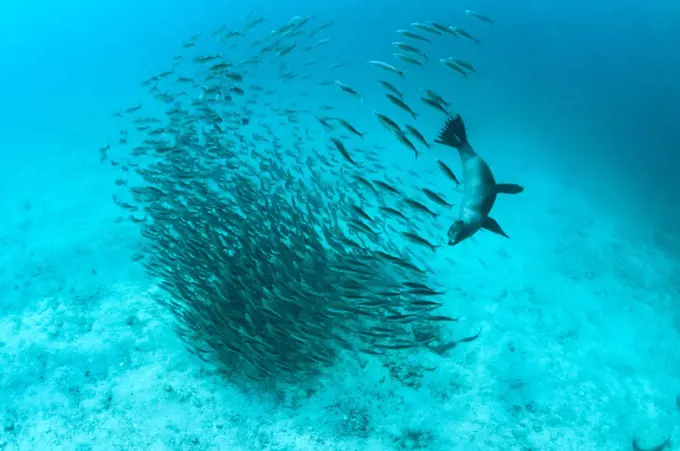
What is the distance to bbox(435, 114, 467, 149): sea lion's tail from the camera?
3.35 meters

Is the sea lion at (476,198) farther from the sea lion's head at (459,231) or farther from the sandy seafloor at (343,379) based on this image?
the sandy seafloor at (343,379)

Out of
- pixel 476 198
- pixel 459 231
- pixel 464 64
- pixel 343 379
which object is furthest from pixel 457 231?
pixel 464 64

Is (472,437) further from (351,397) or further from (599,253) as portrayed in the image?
(599,253)

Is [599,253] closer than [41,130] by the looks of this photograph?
Yes

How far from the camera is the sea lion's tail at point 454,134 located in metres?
3.35

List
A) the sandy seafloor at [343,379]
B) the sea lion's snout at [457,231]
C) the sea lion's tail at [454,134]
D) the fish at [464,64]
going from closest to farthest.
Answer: the sea lion's snout at [457,231]
the sea lion's tail at [454,134]
the sandy seafloor at [343,379]
the fish at [464,64]

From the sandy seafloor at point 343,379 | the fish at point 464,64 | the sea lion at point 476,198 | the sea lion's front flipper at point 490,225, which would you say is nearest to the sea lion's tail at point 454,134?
the sea lion at point 476,198

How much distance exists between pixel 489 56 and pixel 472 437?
57.7 meters

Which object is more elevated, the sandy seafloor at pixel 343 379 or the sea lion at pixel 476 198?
the sea lion at pixel 476 198

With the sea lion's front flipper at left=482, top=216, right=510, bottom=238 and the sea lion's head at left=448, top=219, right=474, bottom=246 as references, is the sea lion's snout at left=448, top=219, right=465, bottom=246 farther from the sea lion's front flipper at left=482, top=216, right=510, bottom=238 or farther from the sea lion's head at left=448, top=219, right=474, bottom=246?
the sea lion's front flipper at left=482, top=216, right=510, bottom=238

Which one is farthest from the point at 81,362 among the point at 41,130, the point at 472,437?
the point at 41,130

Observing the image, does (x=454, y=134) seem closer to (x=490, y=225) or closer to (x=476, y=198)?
(x=476, y=198)

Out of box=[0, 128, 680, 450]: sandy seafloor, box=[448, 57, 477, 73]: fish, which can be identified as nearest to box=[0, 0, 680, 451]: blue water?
box=[0, 128, 680, 450]: sandy seafloor

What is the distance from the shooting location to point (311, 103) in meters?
39.9
